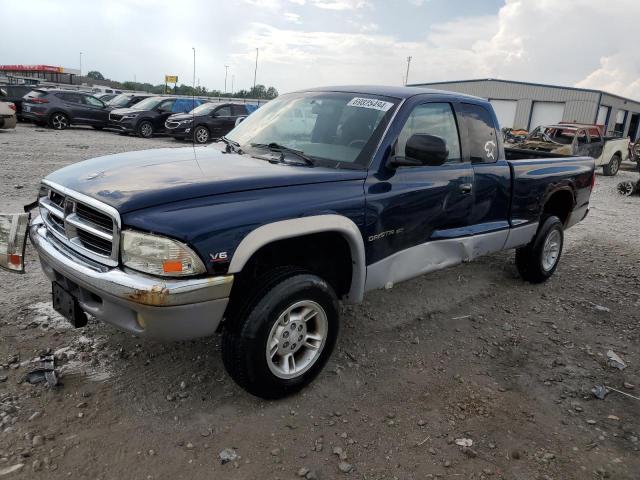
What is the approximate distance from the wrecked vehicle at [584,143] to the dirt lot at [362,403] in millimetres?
12170

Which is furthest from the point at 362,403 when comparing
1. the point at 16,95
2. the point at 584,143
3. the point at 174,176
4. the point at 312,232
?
the point at 16,95

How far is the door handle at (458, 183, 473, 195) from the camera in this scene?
3896 millimetres

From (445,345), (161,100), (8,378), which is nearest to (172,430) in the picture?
(8,378)

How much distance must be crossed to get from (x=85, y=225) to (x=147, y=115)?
16938mm

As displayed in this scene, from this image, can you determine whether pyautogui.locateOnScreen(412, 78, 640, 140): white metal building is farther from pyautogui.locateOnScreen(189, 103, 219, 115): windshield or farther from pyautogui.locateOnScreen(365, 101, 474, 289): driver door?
pyautogui.locateOnScreen(365, 101, 474, 289): driver door

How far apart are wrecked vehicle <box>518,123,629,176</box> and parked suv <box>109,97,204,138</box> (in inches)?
487

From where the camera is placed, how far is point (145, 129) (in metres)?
18.2

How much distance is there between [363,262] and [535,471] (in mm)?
1488

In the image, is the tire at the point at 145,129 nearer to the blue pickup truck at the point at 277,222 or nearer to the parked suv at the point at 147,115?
the parked suv at the point at 147,115

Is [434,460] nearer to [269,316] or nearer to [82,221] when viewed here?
[269,316]

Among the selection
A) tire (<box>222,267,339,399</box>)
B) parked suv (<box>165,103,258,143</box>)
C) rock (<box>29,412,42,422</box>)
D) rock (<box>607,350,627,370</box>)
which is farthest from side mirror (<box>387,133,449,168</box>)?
parked suv (<box>165,103,258,143</box>)

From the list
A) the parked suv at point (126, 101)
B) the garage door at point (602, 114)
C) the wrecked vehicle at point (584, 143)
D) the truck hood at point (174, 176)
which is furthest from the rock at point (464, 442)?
the garage door at point (602, 114)

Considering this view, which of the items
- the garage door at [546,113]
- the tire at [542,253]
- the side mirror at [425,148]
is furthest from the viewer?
the garage door at [546,113]

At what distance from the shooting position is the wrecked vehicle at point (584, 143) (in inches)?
607
